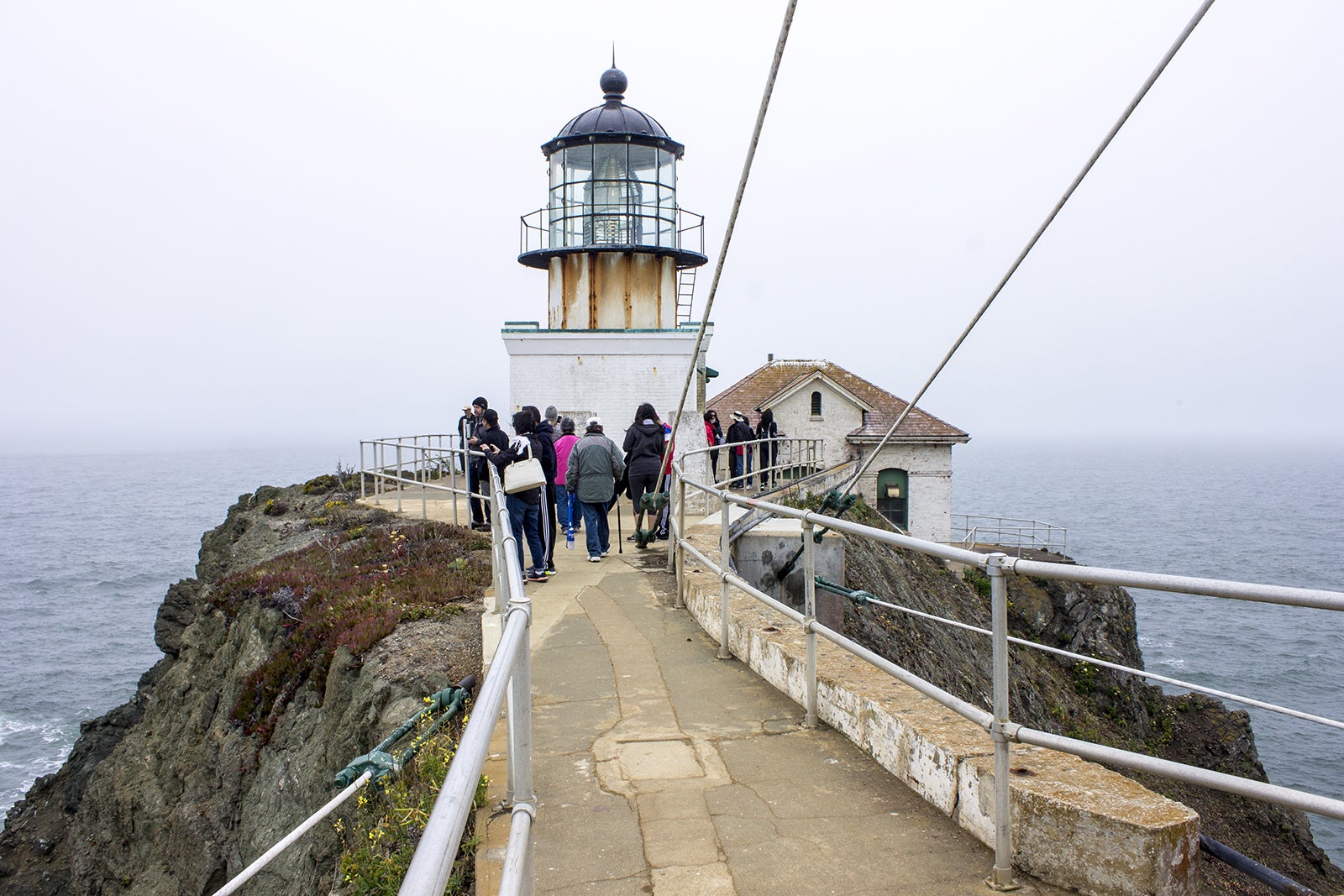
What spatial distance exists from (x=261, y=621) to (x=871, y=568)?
922cm

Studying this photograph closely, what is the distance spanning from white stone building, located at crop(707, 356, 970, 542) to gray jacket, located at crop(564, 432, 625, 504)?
22128mm

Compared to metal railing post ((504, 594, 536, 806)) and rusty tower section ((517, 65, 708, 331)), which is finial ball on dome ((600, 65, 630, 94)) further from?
metal railing post ((504, 594, 536, 806))

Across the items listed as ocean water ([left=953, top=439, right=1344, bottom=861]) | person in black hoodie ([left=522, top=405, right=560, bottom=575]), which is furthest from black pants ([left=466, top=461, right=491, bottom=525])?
ocean water ([left=953, top=439, right=1344, bottom=861])

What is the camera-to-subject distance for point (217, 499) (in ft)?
336

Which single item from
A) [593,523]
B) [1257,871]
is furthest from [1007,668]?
[593,523]

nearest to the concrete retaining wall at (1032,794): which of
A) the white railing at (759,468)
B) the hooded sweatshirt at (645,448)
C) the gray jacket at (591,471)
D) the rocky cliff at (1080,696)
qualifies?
the rocky cliff at (1080,696)

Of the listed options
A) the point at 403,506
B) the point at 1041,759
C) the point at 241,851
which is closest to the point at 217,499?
the point at 403,506

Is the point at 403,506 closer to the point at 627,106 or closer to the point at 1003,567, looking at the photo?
the point at 627,106

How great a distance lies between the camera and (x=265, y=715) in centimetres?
991

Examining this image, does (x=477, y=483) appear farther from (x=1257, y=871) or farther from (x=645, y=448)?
(x=1257, y=871)

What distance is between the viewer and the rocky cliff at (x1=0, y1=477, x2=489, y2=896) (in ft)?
25.2

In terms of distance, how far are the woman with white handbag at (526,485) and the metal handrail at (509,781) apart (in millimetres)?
4943

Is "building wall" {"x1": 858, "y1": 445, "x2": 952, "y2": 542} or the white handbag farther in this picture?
"building wall" {"x1": 858, "y1": 445, "x2": 952, "y2": 542}

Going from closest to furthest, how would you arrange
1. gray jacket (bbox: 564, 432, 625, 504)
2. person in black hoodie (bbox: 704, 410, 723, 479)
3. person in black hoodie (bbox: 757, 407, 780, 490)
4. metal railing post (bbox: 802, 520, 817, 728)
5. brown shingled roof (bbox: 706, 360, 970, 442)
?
metal railing post (bbox: 802, 520, 817, 728) < gray jacket (bbox: 564, 432, 625, 504) < person in black hoodie (bbox: 704, 410, 723, 479) < person in black hoodie (bbox: 757, 407, 780, 490) < brown shingled roof (bbox: 706, 360, 970, 442)
